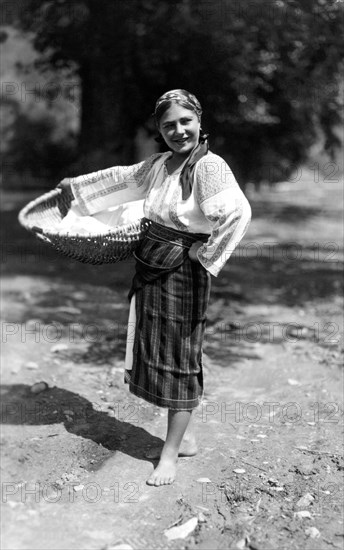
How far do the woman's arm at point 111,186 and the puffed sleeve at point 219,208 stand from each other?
0.46 metres

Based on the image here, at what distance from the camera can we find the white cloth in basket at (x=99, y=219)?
3.92 m

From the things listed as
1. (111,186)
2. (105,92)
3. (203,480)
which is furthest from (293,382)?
(105,92)

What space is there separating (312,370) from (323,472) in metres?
1.64

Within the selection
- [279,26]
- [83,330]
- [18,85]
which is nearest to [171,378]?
[83,330]

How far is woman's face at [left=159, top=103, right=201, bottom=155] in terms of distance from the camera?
3559 millimetres

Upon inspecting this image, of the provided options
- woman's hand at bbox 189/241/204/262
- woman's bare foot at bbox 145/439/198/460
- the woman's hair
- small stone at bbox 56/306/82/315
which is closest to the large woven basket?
woman's hand at bbox 189/241/204/262

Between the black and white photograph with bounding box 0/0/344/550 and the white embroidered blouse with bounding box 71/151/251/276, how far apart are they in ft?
0.03

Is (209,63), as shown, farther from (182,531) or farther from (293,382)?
(182,531)

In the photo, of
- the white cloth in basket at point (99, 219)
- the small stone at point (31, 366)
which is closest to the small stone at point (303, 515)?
the white cloth in basket at point (99, 219)

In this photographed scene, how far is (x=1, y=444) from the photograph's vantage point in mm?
4250

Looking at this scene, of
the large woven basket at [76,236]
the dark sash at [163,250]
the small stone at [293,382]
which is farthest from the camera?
the small stone at [293,382]

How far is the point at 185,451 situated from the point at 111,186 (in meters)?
1.46

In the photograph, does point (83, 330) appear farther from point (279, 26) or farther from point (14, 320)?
point (279, 26)

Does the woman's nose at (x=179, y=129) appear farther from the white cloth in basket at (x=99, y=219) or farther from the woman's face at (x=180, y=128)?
the white cloth in basket at (x=99, y=219)
